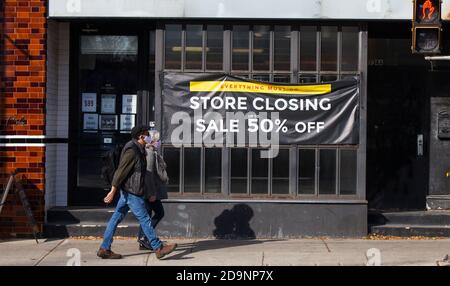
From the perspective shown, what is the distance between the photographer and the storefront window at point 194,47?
1043 centimetres

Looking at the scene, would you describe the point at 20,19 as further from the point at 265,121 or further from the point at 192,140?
the point at 265,121

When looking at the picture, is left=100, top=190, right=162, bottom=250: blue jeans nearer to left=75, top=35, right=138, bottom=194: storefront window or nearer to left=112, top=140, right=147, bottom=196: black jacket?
left=112, top=140, right=147, bottom=196: black jacket

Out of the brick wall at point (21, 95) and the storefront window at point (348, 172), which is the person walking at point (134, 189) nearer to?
the brick wall at point (21, 95)

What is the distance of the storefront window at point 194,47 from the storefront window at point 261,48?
786 mm

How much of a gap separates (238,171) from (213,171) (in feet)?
1.20

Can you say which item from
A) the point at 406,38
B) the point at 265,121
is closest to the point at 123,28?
the point at 265,121

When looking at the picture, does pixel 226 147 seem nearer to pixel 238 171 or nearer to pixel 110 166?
pixel 238 171

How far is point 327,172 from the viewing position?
10.4 m

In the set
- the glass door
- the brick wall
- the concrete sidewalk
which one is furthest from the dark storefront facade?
the glass door

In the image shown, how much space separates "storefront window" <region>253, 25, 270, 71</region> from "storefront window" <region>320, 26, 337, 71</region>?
31.1 inches

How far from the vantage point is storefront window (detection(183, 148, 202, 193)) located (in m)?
10.4

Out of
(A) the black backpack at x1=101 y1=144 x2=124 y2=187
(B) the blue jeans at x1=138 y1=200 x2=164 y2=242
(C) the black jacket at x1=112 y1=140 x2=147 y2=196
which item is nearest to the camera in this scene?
(C) the black jacket at x1=112 y1=140 x2=147 y2=196

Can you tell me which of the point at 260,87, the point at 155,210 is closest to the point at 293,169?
the point at 260,87

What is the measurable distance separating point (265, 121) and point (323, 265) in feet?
8.28
